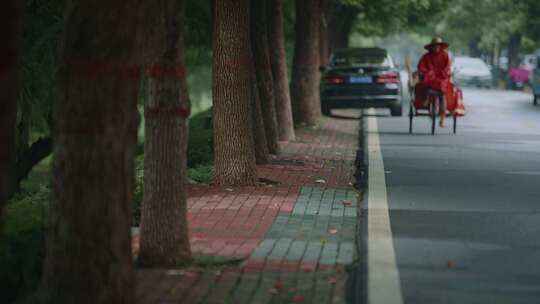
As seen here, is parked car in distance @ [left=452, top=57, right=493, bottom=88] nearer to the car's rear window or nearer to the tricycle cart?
the car's rear window

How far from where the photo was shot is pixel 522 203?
12883 millimetres

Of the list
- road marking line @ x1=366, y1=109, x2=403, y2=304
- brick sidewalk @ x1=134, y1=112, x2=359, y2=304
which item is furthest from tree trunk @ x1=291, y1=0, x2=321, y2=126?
road marking line @ x1=366, y1=109, x2=403, y2=304

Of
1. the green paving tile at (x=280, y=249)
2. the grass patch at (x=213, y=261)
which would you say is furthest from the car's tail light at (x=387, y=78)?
the grass patch at (x=213, y=261)

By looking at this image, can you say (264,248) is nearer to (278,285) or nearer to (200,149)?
(278,285)

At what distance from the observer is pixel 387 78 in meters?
30.5

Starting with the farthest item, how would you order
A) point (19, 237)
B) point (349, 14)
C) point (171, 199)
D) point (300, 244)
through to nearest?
point (349, 14) → point (300, 244) → point (171, 199) → point (19, 237)

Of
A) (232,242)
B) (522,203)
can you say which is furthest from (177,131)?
(522,203)

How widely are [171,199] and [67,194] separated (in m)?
2.31

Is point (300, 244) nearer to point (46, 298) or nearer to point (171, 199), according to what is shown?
point (171, 199)

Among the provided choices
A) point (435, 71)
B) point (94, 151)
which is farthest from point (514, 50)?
point (94, 151)

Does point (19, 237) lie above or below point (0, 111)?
below

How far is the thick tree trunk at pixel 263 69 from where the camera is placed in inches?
732

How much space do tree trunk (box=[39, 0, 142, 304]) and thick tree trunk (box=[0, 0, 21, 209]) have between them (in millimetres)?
1240

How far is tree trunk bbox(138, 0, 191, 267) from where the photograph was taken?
8750mm
